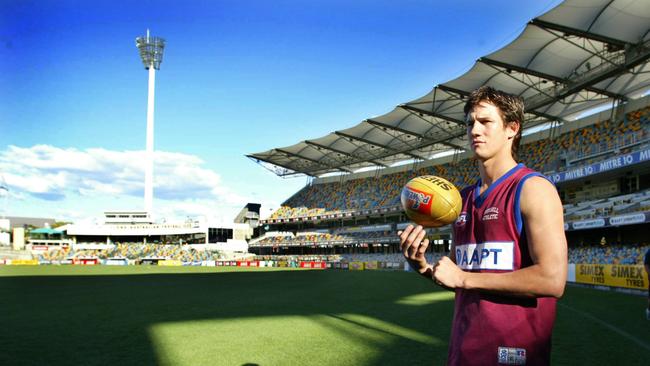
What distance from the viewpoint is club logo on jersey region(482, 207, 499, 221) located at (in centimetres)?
257

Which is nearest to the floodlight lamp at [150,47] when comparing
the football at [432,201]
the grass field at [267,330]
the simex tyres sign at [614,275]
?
the grass field at [267,330]

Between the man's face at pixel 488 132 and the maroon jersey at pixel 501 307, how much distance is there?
0.15 metres

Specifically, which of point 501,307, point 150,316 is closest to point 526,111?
point 150,316

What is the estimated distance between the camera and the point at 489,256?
8.50 ft

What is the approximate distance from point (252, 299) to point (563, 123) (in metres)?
34.4

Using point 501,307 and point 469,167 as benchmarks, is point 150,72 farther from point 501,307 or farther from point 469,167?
point 501,307

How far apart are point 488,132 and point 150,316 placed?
12.2 metres

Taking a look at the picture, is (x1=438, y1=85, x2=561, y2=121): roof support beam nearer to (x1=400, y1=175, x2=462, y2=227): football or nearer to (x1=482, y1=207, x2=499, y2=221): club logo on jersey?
(x1=400, y1=175, x2=462, y2=227): football

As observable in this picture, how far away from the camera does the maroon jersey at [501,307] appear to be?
94.7 inches

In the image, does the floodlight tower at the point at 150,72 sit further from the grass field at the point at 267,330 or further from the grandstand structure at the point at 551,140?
the grass field at the point at 267,330

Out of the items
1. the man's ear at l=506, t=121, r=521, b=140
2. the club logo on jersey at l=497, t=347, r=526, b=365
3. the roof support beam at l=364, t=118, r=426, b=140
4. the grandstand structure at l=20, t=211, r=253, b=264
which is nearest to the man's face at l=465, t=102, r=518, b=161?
the man's ear at l=506, t=121, r=521, b=140

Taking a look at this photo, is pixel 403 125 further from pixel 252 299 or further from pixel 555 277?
pixel 555 277

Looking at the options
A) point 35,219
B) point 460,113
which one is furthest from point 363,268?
point 35,219

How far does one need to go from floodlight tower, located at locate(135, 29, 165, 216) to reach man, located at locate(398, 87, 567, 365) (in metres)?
85.1
